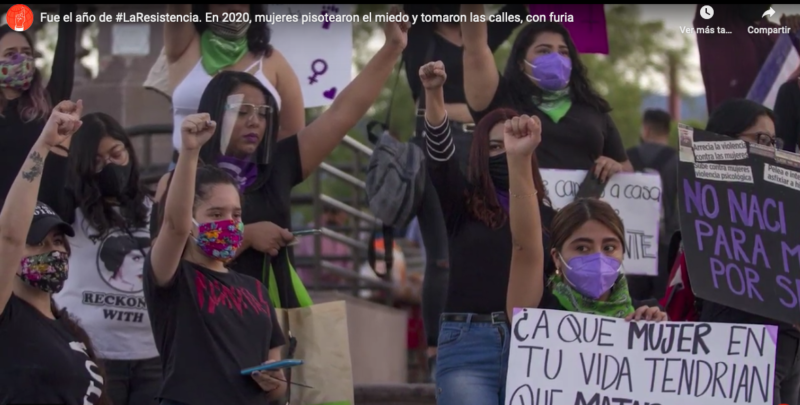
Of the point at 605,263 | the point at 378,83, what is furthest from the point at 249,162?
the point at 605,263

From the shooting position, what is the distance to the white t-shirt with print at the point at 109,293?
19.4 feet

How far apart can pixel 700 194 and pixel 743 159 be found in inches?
10.7

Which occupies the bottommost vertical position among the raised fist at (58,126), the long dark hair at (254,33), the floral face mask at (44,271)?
the floral face mask at (44,271)

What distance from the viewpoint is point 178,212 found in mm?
4836

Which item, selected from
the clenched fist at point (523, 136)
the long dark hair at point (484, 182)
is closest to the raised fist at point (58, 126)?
the clenched fist at point (523, 136)

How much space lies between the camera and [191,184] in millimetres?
4867

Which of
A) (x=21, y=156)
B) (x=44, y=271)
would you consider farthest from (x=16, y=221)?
(x=21, y=156)

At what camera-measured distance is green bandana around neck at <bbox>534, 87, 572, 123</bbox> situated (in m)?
6.42

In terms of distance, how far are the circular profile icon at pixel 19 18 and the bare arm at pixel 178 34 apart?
65cm

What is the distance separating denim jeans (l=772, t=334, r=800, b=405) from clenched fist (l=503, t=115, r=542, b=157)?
1470 millimetres

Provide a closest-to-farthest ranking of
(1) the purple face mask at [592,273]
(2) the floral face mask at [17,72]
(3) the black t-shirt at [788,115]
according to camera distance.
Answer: (1) the purple face mask at [592,273] < (2) the floral face mask at [17,72] < (3) the black t-shirt at [788,115]

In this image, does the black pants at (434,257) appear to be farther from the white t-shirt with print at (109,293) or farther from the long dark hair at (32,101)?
the long dark hair at (32,101)

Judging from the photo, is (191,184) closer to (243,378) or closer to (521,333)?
(243,378)

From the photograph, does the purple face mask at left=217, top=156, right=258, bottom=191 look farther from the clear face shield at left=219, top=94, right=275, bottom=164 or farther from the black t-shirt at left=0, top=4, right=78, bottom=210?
the black t-shirt at left=0, top=4, right=78, bottom=210
